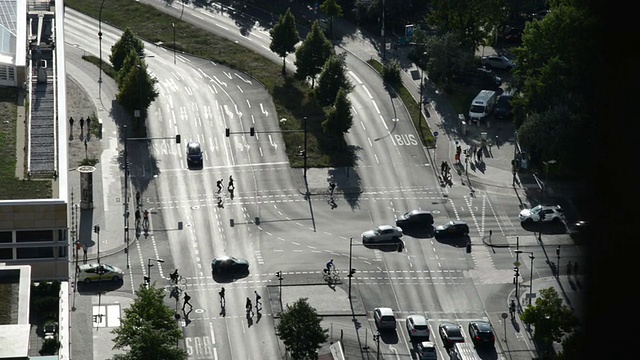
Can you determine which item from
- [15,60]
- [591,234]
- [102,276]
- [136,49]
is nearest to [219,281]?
[102,276]

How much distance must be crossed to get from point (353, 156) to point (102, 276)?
36.7m

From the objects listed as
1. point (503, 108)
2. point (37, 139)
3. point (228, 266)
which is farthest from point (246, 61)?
point (37, 139)

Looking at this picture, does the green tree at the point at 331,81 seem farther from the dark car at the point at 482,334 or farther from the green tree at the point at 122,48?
the dark car at the point at 482,334

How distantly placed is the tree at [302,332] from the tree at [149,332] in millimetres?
8352

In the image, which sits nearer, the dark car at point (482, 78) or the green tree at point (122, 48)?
the green tree at point (122, 48)

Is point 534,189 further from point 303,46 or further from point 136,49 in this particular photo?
point 136,49

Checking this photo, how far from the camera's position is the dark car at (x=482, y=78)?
143m

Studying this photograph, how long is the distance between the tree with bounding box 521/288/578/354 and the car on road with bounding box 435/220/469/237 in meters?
19.9

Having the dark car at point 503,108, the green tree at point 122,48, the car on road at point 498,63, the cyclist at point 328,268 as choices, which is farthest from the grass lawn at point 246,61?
the car on road at point 498,63

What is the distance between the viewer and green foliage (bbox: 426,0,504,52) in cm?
14450

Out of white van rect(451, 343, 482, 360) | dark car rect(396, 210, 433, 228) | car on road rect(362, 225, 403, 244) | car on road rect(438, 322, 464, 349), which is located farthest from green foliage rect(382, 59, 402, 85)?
white van rect(451, 343, 482, 360)

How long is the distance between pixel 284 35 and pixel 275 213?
122 feet

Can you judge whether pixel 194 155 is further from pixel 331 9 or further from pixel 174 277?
pixel 331 9

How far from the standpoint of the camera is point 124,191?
11281cm
